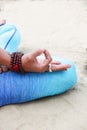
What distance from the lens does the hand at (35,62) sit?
2482mm

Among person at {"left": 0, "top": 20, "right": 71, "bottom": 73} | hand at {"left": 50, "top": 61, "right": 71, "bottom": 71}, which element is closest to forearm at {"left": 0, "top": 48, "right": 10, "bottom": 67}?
person at {"left": 0, "top": 20, "right": 71, "bottom": 73}

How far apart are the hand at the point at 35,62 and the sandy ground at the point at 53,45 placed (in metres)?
0.27

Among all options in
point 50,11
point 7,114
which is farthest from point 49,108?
point 50,11

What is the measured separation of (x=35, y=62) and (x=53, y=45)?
1.24 meters

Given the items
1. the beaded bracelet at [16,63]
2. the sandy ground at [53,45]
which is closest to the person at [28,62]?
the beaded bracelet at [16,63]

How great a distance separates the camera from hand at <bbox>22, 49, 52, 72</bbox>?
2.48 metres

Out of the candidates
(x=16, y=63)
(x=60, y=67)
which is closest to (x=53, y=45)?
(x=60, y=67)

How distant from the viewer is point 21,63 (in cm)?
251

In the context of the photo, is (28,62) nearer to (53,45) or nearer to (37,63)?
(37,63)

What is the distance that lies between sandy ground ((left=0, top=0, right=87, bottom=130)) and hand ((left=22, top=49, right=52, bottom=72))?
0.88ft

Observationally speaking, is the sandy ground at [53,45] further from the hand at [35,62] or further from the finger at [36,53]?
the finger at [36,53]

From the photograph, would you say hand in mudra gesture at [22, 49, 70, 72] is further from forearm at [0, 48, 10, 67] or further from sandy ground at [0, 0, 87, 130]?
sandy ground at [0, 0, 87, 130]

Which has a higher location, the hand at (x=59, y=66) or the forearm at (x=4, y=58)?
the forearm at (x=4, y=58)

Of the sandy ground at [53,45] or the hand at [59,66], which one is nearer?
the sandy ground at [53,45]
